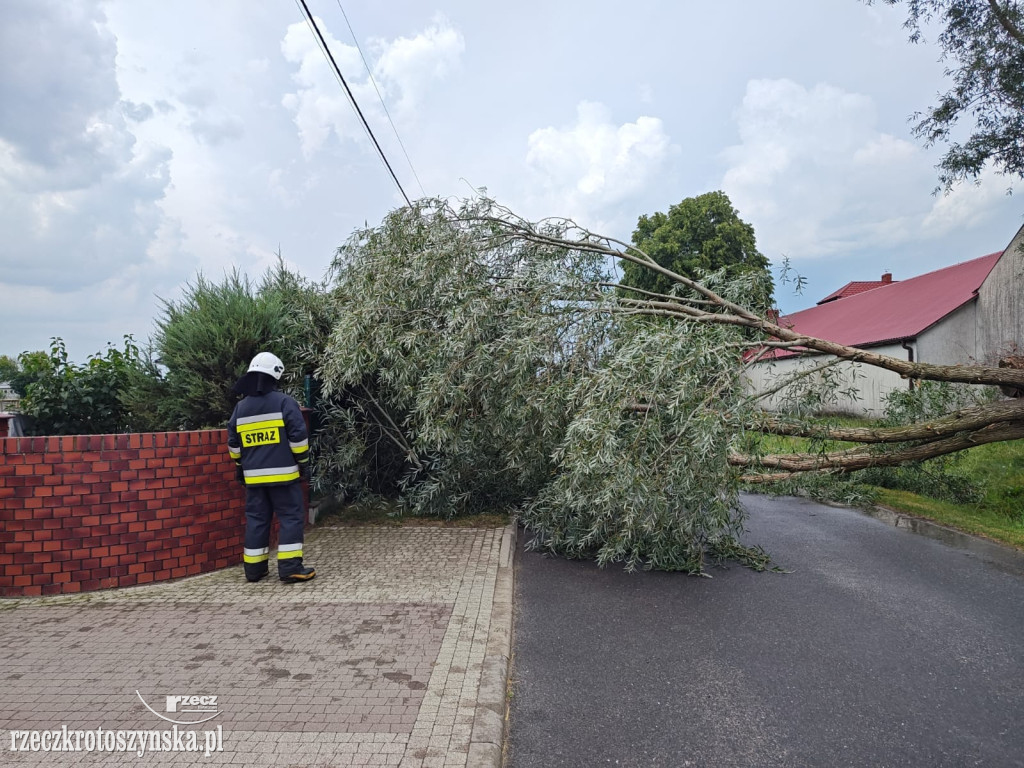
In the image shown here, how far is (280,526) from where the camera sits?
17.6ft

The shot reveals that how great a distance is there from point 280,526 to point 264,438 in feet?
2.43

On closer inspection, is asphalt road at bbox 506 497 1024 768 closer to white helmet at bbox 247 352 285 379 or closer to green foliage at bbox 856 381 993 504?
white helmet at bbox 247 352 285 379

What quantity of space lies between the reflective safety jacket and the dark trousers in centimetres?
11

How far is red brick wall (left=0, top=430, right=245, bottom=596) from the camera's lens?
487 cm

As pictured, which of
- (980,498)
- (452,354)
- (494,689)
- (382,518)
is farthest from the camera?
(980,498)

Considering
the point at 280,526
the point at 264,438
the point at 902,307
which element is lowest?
the point at 280,526

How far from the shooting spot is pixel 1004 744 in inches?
124

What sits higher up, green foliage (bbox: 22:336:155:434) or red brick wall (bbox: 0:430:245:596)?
green foliage (bbox: 22:336:155:434)

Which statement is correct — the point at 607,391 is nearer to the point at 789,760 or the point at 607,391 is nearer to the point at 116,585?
the point at 789,760

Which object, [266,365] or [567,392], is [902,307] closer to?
[567,392]

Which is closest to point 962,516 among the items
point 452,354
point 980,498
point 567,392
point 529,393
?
point 980,498

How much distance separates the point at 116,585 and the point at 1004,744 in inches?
231

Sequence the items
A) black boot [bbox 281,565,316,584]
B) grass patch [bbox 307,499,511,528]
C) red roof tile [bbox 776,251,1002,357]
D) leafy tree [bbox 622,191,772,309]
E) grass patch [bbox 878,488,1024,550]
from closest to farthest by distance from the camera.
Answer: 1. black boot [bbox 281,565,316,584]
2. grass patch [bbox 307,499,511,528]
3. grass patch [bbox 878,488,1024,550]
4. red roof tile [bbox 776,251,1002,357]
5. leafy tree [bbox 622,191,772,309]

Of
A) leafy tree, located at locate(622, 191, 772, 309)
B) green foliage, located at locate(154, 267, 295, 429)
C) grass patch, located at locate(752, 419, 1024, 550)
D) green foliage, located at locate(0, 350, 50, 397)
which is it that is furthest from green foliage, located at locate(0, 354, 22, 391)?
leafy tree, located at locate(622, 191, 772, 309)
